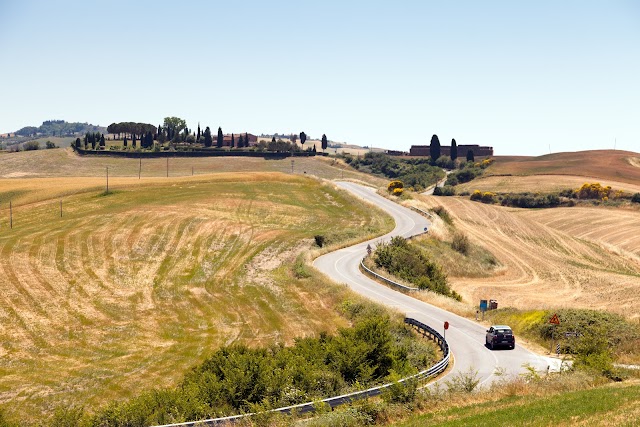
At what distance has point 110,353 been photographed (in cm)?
3784

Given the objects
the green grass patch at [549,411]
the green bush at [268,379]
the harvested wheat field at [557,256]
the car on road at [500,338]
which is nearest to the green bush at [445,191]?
the harvested wheat field at [557,256]

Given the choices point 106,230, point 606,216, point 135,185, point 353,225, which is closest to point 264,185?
point 135,185

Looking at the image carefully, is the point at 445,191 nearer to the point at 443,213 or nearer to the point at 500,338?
the point at 443,213

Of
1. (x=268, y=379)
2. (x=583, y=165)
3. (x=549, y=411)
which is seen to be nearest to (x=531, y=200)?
(x=583, y=165)

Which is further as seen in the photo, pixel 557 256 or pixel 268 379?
pixel 557 256

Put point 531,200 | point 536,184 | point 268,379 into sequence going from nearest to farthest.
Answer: point 268,379 < point 531,200 < point 536,184

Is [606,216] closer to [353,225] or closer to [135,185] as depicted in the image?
[353,225]

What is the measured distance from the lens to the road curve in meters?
29.4

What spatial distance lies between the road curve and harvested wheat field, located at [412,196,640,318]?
35.7 feet

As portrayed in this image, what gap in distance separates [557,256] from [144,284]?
53.1 metres

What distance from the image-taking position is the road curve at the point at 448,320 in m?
29.4

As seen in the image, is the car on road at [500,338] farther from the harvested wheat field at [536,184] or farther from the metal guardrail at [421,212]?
the harvested wheat field at [536,184]

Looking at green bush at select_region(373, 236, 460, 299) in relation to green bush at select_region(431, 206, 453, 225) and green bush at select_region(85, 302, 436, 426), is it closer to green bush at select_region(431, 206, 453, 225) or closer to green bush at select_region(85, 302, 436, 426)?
green bush at select_region(85, 302, 436, 426)

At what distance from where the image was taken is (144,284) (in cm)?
5553
